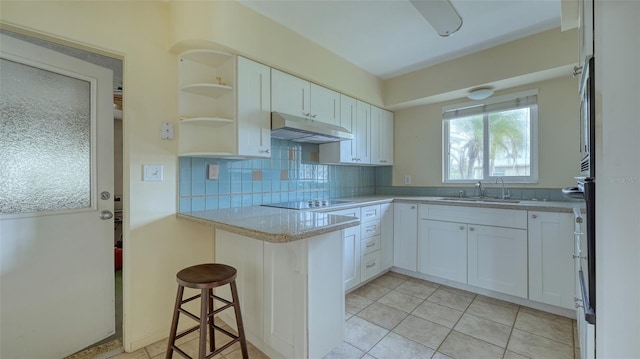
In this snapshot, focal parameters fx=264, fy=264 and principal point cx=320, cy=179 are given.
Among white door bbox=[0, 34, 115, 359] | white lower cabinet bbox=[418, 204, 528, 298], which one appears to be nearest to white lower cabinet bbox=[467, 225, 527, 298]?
white lower cabinet bbox=[418, 204, 528, 298]

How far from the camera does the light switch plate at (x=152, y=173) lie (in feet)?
5.79

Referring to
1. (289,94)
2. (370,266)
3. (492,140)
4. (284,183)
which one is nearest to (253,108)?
(289,94)

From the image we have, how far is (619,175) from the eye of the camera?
0.66 meters

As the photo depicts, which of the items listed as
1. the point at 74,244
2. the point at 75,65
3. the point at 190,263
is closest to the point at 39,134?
the point at 75,65

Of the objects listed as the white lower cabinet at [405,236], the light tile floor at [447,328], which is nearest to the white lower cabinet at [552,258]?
the light tile floor at [447,328]

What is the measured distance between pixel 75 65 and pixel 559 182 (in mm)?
4024

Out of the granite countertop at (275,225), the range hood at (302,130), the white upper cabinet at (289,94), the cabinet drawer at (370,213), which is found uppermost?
the white upper cabinet at (289,94)

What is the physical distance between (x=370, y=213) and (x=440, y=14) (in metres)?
1.79

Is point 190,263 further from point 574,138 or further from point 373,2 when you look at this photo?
point 574,138

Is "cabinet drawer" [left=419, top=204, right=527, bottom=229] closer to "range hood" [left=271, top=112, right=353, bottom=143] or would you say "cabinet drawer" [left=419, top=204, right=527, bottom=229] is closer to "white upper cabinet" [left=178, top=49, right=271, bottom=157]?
"range hood" [left=271, top=112, right=353, bottom=143]

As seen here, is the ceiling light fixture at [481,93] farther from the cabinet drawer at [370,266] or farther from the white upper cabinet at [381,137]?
the cabinet drawer at [370,266]

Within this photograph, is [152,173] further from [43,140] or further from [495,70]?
[495,70]

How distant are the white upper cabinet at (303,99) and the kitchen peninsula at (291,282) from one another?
1.05 m

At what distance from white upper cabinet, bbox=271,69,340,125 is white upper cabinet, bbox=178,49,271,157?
11 centimetres
